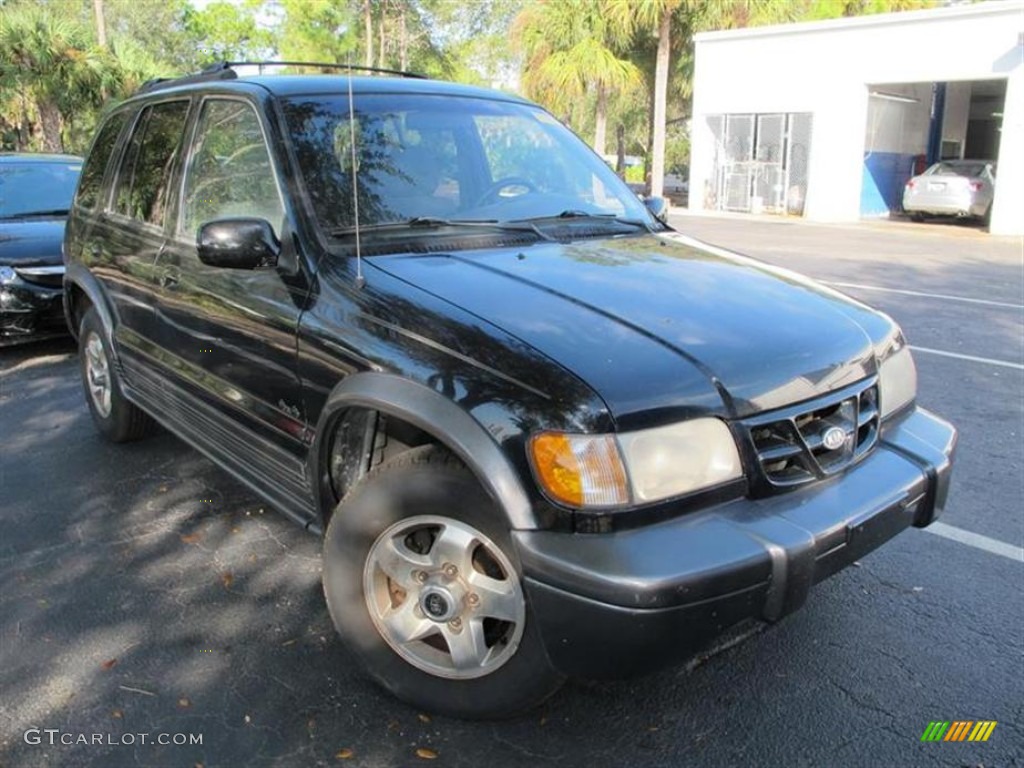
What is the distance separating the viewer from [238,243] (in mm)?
2963

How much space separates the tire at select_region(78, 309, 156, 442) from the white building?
19615 mm

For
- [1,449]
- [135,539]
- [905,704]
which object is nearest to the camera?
[905,704]

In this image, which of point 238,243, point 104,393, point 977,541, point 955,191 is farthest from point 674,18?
point 238,243

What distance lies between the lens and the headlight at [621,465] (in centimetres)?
218

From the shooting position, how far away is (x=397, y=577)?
263 centimetres

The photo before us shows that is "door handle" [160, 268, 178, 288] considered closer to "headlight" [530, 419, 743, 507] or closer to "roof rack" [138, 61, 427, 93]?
"roof rack" [138, 61, 427, 93]

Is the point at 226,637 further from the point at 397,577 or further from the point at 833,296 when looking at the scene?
the point at 833,296

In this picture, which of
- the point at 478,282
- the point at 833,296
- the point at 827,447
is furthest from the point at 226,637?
the point at 833,296

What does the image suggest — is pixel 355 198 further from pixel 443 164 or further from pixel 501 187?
pixel 501 187

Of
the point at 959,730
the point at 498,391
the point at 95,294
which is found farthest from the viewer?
the point at 95,294

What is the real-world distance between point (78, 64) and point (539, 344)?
19473 mm

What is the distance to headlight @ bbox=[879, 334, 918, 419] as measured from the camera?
9.42 ft

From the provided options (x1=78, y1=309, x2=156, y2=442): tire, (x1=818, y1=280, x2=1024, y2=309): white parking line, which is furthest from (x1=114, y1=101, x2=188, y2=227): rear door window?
(x1=818, y1=280, x2=1024, y2=309): white parking line

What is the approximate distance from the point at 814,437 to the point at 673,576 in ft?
2.32
